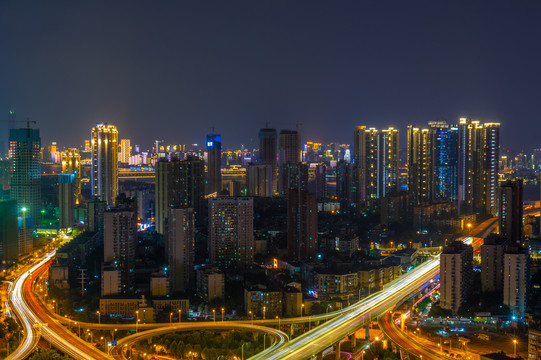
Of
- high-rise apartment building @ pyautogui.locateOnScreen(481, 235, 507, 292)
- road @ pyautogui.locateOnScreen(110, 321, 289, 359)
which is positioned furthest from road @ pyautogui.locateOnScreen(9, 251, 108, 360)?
high-rise apartment building @ pyautogui.locateOnScreen(481, 235, 507, 292)

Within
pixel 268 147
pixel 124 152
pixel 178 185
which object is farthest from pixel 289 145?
pixel 178 185

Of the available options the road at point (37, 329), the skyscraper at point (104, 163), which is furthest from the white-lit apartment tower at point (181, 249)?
the skyscraper at point (104, 163)

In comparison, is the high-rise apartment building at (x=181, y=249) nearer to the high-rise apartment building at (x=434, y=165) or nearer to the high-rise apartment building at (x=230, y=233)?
the high-rise apartment building at (x=230, y=233)

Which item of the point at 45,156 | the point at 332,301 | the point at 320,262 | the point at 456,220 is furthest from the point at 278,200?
the point at 45,156

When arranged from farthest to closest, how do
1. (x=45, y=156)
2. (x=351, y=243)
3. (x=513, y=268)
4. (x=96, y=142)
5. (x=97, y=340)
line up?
(x=45, y=156)
(x=96, y=142)
(x=351, y=243)
(x=513, y=268)
(x=97, y=340)

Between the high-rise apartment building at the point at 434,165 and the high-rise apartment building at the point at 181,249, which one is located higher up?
the high-rise apartment building at the point at 434,165

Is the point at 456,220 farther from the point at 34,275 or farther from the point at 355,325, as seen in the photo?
the point at 34,275

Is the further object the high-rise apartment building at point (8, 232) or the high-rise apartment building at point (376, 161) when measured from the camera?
the high-rise apartment building at point (376, 161)
